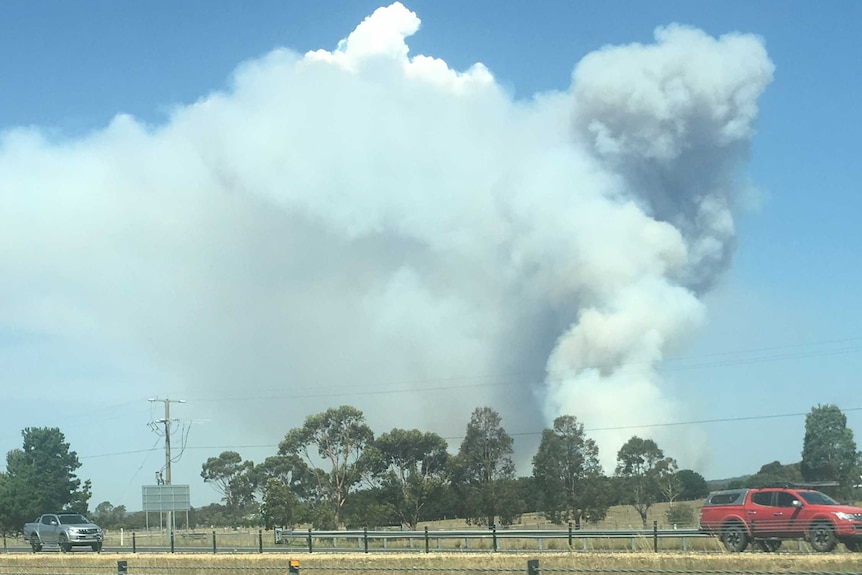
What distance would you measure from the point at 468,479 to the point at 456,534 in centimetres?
5716

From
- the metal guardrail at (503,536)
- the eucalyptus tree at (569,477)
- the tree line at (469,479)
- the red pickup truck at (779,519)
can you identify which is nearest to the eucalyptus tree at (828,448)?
the tree line at (469,479)

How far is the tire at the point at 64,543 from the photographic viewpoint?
51.3m

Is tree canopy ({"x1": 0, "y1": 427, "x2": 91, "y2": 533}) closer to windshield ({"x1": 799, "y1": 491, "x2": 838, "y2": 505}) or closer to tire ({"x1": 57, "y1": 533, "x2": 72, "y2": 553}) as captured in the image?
tire ({"x1": 57, "y1": 533, "x2": 72, "y2": 553})

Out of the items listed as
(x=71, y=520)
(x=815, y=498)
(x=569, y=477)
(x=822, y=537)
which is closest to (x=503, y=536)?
(x=815, y=498)

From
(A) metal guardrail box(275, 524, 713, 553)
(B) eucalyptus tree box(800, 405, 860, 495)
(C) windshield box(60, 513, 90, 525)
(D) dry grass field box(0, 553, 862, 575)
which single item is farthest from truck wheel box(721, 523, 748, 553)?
(B) eucalyptus tree box(800, 405, 860, 495)

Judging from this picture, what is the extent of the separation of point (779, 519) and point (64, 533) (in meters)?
37.4

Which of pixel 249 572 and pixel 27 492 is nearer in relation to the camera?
pixel 249 572

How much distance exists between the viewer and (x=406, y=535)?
4650 cm

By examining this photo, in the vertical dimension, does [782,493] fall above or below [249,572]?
above

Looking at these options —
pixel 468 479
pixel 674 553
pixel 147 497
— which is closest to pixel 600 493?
pixel 468 479

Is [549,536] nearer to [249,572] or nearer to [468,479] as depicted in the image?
[249,572]

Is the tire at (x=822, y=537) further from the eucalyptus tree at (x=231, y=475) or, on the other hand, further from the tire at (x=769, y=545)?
the eucalyptus tree at (x=231, y=475)

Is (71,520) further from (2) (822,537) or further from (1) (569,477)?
(1) (569,477)

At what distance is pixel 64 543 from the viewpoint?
51.4 meters
